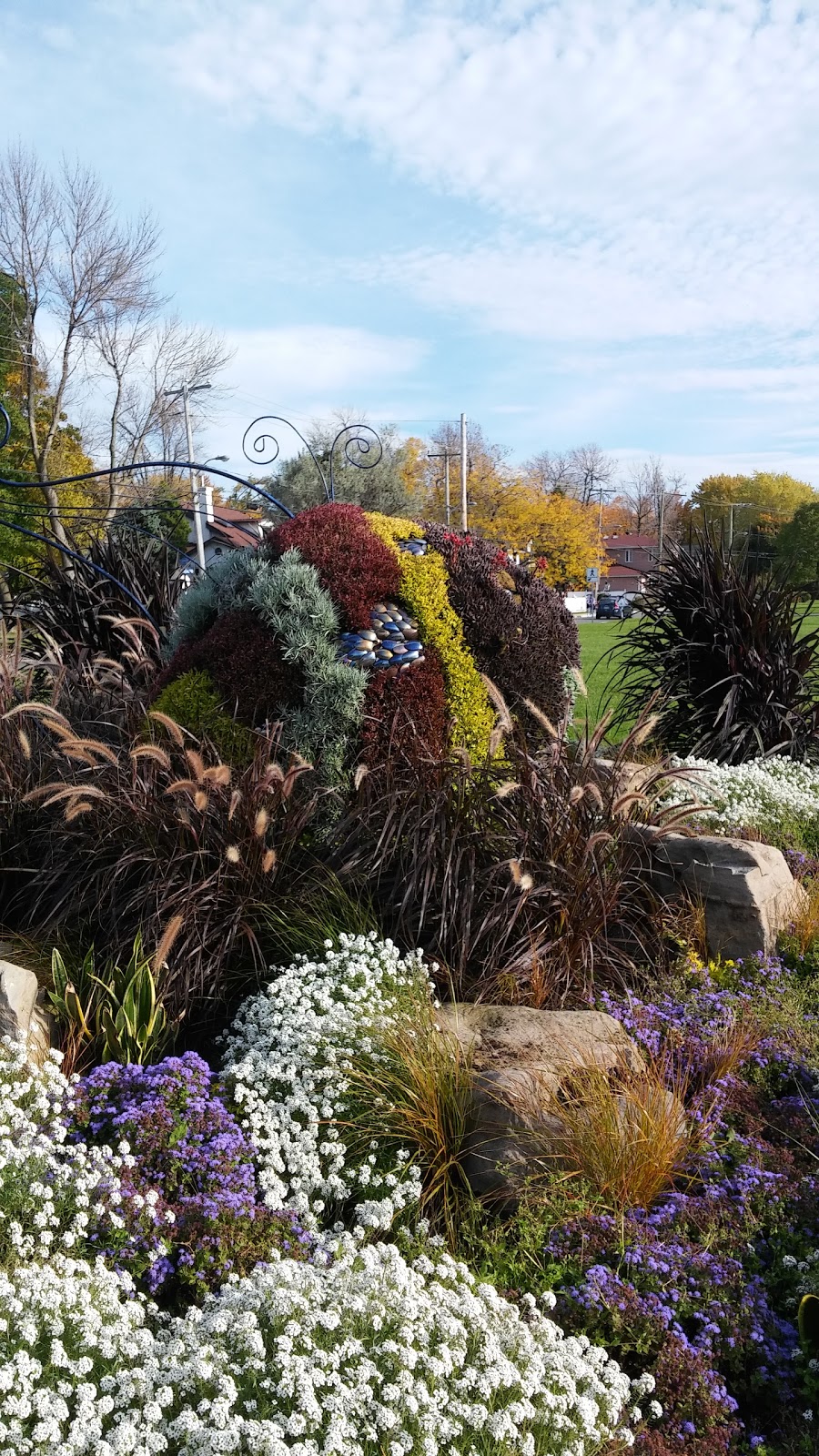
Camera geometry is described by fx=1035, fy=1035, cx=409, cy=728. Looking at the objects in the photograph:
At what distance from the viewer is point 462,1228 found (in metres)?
3.36

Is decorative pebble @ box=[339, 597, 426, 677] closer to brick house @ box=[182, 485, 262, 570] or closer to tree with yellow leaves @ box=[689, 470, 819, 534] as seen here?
brick house @ box=[182, 485, 262, 570]

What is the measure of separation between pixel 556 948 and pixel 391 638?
1.95 meters

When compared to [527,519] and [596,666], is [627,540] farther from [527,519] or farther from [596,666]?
[596,666]

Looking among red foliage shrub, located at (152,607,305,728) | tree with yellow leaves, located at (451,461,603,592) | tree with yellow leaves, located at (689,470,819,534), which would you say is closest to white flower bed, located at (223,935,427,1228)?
red foliage shrub, located at (152,607,305,728)

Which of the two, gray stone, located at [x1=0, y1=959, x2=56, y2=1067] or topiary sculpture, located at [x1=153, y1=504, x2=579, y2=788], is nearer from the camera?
gray stone, located at [x1=0, y1=959, x2=56, y2=1067]

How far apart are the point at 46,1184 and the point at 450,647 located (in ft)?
11.2

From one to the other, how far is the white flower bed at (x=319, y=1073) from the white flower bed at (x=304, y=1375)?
2.33 ft

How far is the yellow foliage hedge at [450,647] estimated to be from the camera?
5.70m

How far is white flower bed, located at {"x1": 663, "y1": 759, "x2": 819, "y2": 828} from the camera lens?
6492 millimetres

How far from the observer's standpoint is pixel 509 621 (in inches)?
235

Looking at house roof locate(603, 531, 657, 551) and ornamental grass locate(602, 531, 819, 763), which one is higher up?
house roof locate(603, 531, 657, 551)

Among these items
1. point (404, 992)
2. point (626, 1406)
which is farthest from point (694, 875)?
point (626, 1406)

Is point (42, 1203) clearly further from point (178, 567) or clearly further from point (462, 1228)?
point (178, 567)

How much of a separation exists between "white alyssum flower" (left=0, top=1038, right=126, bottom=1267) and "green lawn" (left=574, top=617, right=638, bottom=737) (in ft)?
19.1
